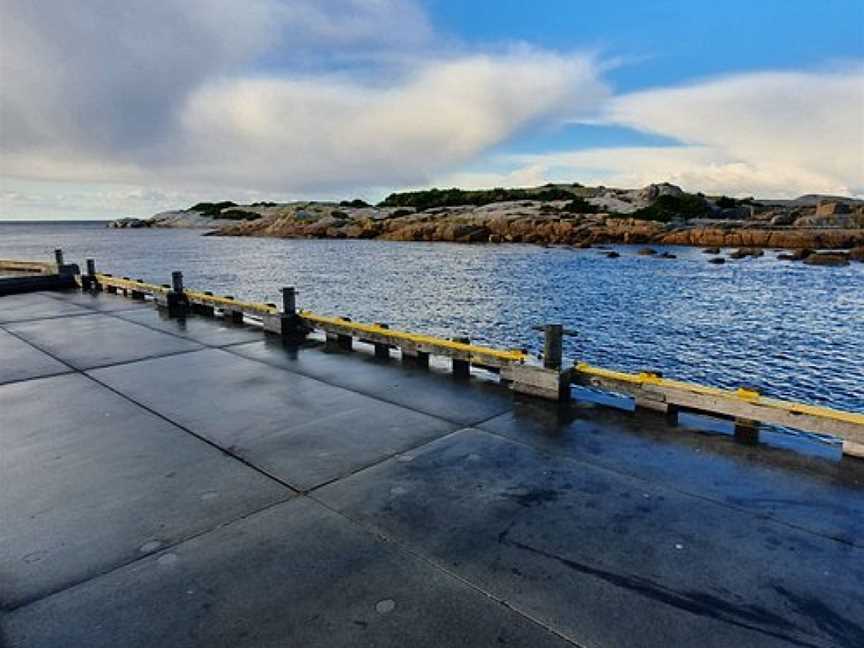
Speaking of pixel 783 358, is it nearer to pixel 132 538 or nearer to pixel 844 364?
pixel 844 364

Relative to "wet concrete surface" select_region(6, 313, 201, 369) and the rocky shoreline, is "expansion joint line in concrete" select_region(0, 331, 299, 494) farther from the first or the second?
the rocky shoreline

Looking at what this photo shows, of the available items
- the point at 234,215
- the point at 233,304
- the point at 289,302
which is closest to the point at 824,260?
the point at 289,302

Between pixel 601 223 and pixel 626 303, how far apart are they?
174 feet

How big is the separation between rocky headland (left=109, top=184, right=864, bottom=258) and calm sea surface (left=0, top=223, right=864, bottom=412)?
1311 cm

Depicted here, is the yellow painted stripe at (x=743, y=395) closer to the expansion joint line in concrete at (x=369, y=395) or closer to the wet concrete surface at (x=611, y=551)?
the expansion joint line in concrete at (x=369, y=395)

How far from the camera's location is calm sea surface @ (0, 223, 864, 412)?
632 inches

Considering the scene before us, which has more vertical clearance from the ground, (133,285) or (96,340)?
(133,285)

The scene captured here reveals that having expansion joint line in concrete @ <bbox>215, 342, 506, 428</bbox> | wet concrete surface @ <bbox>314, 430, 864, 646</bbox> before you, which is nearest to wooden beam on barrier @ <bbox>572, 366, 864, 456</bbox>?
expansion joint line in concrete @ <bbox>215, 342, 506, 428</bbox>

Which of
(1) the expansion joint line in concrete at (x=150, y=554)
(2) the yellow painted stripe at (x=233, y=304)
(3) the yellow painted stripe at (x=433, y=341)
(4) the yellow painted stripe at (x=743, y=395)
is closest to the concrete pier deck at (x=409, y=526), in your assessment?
(1) the expansion joint line in concrete at (x=150, y=554)

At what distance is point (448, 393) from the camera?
8.02m

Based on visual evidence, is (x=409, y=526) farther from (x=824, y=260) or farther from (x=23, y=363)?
(x=824, y=260)

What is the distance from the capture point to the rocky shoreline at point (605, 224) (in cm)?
6419

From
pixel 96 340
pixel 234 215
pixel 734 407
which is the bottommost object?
pixel 96 340

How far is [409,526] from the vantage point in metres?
4.47
